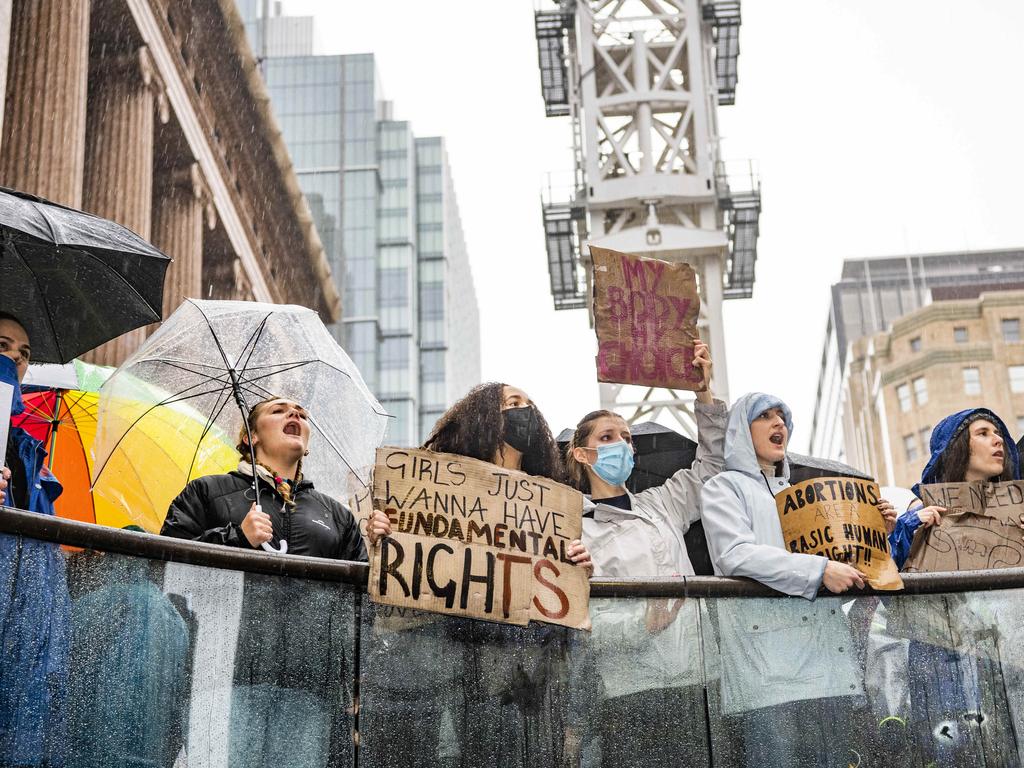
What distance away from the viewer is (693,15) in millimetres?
25703

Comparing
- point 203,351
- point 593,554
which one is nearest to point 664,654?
point 593,554

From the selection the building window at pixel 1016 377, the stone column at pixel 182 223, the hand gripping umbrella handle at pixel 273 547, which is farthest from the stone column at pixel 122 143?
the building window at pixel 1016 377

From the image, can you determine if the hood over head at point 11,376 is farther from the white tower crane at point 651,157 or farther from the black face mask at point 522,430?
the white tower crane at point 651,157

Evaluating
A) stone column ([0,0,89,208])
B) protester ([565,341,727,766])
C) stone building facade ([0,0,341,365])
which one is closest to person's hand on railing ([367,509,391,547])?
protester ([565,341,727,766])

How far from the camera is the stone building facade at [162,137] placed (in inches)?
679

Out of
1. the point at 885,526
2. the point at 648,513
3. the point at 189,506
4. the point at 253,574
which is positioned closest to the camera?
the point at 253,574

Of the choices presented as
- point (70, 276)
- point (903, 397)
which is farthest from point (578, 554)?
point (903, 397)

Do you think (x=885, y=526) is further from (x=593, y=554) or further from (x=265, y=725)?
(x=265, y=725)

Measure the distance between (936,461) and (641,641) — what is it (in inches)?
84.5

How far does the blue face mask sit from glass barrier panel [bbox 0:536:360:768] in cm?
160

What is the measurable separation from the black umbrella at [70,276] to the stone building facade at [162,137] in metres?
7.94

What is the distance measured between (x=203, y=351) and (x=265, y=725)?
2.71 m

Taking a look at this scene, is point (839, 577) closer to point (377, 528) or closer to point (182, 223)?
point (377, 528)

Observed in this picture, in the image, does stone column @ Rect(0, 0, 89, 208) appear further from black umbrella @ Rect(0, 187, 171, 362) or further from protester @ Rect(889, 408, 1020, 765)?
protester @ Rect(889, 408, 1020, 765)
